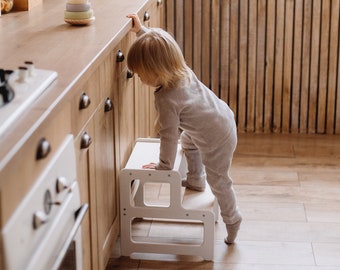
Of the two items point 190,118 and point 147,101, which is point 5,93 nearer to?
point 190,118

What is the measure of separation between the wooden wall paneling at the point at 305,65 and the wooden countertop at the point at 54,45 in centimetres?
132

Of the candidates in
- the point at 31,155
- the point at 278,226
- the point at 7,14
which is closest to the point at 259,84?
the point at 278,226

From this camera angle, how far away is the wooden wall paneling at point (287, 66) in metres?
4.25

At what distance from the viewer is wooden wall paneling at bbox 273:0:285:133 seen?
168 inches

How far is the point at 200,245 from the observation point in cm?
293

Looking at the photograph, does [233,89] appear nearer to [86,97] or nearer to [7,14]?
[7,14]

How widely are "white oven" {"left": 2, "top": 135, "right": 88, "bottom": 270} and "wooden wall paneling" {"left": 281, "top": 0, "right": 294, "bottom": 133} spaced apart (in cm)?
260

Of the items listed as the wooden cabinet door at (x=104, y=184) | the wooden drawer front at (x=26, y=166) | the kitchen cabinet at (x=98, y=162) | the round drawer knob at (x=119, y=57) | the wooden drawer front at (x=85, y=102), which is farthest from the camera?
the round drawer knob at (x=119, y=57)

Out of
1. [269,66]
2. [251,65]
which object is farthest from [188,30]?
[269,66]

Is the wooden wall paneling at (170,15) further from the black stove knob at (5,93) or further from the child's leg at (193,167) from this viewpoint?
→ the black stove knob at (5,93)

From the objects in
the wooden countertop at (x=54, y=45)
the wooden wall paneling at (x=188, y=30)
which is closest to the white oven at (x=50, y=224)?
the wooden countertop at (x=54, y=45)

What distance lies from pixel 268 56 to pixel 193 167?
1.43 m

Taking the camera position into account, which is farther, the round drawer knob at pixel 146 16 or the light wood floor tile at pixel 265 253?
the round drawer knob at pixel 146 16

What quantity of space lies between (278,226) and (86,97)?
1420mm
